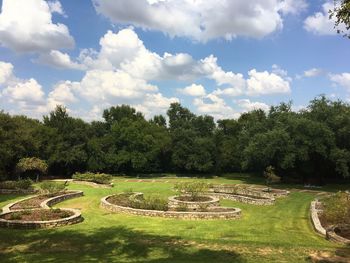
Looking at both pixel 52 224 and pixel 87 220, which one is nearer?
pixel 52 224

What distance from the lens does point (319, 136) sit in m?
44.5

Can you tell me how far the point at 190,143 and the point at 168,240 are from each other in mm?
50868

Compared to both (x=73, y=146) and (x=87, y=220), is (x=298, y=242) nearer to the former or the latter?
(x=87, y=220)

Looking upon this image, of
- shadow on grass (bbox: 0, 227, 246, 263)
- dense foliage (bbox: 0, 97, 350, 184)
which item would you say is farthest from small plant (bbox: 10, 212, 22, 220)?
dense foliage (bbox: 0, 97, 350, 184)

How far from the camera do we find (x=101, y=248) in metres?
16.0

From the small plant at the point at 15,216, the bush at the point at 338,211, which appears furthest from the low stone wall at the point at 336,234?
the small plant at the point at 15,216

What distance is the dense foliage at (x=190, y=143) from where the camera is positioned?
149 ft

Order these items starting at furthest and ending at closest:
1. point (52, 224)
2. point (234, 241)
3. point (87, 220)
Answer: point (87, 220) → point (52, 224) → point (234, 241)

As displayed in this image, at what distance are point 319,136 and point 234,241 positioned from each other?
3073 cm

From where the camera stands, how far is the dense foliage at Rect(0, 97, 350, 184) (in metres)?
45.3

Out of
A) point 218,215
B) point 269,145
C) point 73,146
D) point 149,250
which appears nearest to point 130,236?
point 149,250

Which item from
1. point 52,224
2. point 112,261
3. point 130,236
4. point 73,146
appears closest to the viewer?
point 112,261

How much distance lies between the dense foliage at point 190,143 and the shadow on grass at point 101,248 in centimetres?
2655

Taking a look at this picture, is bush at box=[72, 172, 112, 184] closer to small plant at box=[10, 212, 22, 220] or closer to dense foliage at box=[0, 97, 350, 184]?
dense foliage at box=[0, 97, 350, 184]
